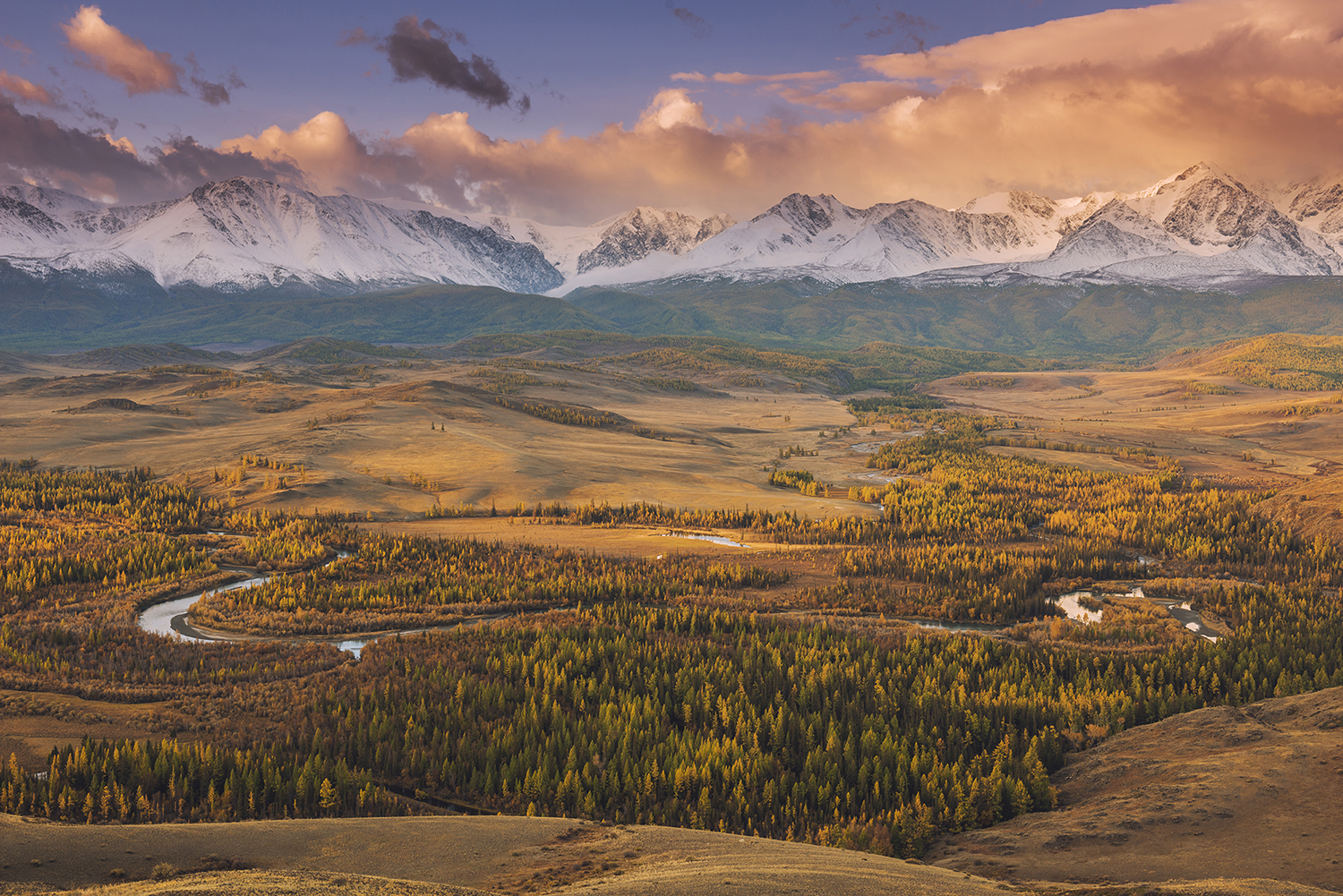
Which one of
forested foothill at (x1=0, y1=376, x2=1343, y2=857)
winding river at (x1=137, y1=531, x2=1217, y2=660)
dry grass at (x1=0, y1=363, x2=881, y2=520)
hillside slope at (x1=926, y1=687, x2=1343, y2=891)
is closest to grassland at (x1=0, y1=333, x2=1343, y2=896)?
forested foothill at (x1=0, y1=376, x2=1343, y2=857)

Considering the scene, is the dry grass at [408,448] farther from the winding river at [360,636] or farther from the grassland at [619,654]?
the winding river at [360,636]

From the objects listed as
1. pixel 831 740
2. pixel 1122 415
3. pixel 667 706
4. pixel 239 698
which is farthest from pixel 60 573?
pixel 1122 415

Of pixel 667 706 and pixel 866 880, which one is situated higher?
pixel 866 880

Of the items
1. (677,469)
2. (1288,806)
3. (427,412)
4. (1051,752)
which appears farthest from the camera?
(427,412)

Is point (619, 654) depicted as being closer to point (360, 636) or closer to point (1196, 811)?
point (360, 636)

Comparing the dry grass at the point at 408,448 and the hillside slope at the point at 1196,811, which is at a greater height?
the dry grass at the point at 408,448

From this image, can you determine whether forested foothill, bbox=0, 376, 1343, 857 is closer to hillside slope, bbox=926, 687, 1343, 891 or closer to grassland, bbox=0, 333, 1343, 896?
grassland, bbox=0, 333, 1343, 896

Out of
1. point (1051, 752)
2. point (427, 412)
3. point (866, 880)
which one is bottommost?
point (1051, 752)

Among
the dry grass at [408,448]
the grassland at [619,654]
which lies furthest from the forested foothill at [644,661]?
the dry grass at [408,448]

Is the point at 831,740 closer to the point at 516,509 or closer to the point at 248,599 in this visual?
the point at 248,599
